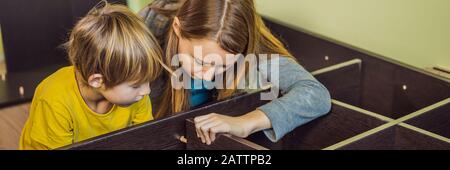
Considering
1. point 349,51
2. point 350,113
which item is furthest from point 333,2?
point 350,113

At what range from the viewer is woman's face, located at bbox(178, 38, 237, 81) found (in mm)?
1468

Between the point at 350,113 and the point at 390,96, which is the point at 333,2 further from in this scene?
the point at 350,113

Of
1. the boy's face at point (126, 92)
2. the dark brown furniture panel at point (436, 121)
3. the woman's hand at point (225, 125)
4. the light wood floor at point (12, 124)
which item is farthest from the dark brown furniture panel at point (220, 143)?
the light wood floor at point (12, 124)

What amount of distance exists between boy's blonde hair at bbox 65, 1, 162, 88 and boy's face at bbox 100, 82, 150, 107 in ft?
0.04

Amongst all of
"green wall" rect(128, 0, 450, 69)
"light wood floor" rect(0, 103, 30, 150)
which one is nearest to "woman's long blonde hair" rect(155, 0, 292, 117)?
"green wall" rect(128, 0, 450, 69)

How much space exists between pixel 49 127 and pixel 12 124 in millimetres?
834

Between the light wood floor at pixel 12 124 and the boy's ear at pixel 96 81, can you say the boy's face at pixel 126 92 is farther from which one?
the light wood floor at pixel 12 124

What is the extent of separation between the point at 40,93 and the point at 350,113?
639mm

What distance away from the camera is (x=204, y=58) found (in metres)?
1.47

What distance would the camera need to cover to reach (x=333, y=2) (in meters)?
2.12

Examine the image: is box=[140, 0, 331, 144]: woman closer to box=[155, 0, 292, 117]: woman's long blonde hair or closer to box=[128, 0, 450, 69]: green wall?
box=[155, 0, 292, 117]: woman's long blonde hair

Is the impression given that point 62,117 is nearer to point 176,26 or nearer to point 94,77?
point 94,77
